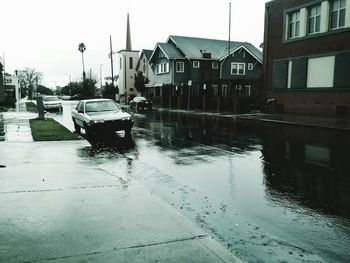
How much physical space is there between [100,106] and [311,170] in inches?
409

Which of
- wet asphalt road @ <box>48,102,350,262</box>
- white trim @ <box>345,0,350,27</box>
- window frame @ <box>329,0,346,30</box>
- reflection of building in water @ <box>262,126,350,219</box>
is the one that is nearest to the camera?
wet asphalt road @ <box>48,102,350,262</box>

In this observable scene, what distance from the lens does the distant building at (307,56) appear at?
76.4ft

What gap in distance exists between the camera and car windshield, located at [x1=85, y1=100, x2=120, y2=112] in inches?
630

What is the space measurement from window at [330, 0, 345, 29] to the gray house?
21.4 meters

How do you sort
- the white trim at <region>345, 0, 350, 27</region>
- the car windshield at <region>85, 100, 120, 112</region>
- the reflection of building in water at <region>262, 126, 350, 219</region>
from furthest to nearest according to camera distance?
the white trim at <region>345, 0, 350, 27</region>, the car windshield at <region>85, 100, 120, 112</region>, the reflection of building in water at <region>262, 126, 350, 219</region>

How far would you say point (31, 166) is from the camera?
8.46m

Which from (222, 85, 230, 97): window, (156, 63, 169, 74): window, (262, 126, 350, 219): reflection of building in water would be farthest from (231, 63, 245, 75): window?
(262, 126, 350, 219): reflection of building in water

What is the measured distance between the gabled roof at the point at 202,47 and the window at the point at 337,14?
82.3 ft

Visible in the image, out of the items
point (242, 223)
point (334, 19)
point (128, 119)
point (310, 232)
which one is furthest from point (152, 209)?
point (334, 19)

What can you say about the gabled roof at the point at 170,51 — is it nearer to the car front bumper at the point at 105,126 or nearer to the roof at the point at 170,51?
the roof at the point at 170,51

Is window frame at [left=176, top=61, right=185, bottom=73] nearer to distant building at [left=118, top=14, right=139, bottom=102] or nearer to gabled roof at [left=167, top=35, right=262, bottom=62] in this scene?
gabled roof at [left=167, top=35, right=262, bottom=62]

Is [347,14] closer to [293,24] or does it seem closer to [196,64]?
[293,24]

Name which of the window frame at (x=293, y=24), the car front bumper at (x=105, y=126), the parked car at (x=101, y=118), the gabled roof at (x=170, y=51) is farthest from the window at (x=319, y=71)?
the gabled roof at (x=170, y=51)

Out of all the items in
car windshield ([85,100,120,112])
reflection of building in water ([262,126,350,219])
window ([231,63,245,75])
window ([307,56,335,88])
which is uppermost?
window ([231,63,245,75])
